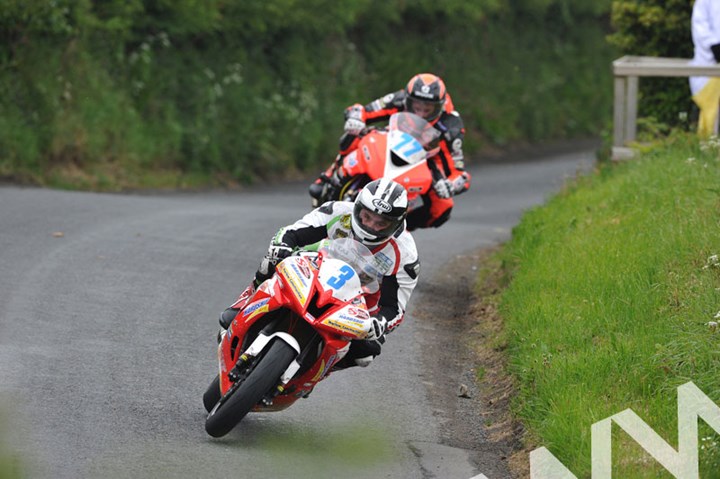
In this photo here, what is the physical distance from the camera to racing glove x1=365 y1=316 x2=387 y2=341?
296 inches

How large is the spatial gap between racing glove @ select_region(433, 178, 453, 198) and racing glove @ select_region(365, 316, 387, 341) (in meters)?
4.34

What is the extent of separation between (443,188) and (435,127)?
673 millimetres

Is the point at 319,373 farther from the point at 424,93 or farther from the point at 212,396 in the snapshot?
the point at 424,93

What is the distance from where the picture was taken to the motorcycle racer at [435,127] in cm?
1198

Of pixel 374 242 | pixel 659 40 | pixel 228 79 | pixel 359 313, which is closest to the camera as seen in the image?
pixel 359 313

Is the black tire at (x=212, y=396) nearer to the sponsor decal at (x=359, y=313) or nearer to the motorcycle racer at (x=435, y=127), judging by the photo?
the sponsor decal at (x=359, y=313)

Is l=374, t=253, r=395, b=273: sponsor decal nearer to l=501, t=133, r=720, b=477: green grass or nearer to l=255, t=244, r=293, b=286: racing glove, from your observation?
l=255, t=244, r=293, b=286: racing glove

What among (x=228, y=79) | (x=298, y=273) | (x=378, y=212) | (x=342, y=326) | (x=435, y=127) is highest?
(x=378, y=212)

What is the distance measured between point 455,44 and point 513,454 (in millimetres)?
26707

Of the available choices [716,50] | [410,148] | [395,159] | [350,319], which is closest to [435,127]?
[410,148]

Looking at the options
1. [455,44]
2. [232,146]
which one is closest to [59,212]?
[232,146]

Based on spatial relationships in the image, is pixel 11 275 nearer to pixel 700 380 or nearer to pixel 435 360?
pixel 435 360

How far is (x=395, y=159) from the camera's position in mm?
11516

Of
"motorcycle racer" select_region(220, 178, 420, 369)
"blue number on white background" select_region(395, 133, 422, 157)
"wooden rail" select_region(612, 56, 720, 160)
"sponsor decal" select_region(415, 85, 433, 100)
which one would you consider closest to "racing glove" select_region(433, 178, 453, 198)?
"blue number on white background" select_region(395, 133, 422, 157)
